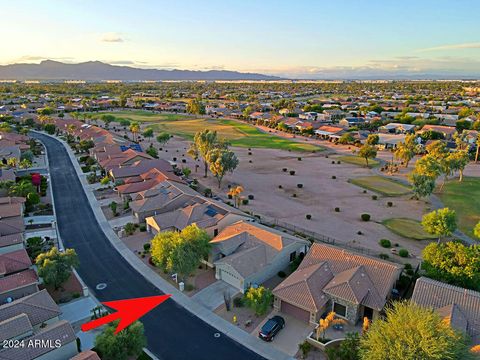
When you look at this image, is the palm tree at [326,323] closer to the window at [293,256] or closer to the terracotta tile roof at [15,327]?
the window at [293,256]

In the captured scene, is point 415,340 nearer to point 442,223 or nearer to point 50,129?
point 442,223

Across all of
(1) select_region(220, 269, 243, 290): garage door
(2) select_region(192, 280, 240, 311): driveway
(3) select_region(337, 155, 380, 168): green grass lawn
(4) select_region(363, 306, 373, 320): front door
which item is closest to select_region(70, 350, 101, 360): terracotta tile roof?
(2) select_region(192, 280, 240, 311): driveway

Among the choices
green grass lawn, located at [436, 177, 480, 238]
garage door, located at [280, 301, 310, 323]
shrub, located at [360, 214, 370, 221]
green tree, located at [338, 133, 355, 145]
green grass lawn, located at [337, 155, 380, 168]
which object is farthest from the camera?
green tree, located at [338, 133, 355, 145]

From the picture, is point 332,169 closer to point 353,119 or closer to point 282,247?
point 282,247

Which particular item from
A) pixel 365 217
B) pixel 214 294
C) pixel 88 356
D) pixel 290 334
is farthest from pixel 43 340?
pixel 365 217

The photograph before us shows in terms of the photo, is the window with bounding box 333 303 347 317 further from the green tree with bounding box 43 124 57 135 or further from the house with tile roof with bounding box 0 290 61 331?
the green tree with bounding box 43 124 57 135

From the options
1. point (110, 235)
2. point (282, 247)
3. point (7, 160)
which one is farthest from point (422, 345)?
point (7, 160)

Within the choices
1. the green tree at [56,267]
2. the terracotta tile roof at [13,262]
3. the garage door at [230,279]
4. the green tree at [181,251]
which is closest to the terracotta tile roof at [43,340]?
the green tree at [56,267]
